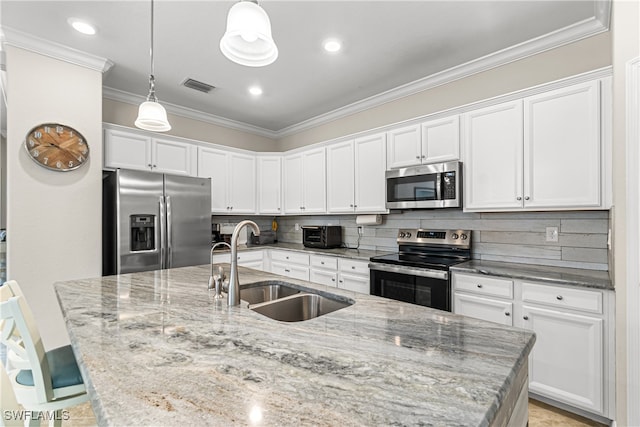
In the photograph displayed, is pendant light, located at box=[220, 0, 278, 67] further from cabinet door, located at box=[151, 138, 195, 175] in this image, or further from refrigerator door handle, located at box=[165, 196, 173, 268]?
cabinet door, located at box=[151, 138, 195, 175]

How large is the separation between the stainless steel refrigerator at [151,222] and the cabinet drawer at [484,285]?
2.67 m

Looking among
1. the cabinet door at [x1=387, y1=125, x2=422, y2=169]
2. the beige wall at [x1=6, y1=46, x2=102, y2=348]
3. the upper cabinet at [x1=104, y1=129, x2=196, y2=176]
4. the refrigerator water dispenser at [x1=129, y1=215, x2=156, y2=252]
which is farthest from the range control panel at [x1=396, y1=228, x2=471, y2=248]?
the beige wall at [x1=6, y1=46, x2=102, y2=348]

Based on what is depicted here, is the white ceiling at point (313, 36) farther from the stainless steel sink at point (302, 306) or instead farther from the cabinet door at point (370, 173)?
the stainless steel sink at point (302, 306)

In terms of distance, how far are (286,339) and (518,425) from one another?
2.62 feet

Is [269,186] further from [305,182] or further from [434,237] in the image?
[434,237]

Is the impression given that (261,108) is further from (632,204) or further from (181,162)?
(632,204)

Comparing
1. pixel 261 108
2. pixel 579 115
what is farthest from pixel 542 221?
pixel 261 108

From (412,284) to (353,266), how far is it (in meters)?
0.77

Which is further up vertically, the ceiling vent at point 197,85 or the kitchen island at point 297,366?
the ceiling vent at point 197,85

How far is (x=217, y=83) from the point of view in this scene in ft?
11.2

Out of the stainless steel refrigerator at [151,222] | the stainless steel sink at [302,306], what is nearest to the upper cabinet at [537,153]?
the stainless steel sink at [302,306]

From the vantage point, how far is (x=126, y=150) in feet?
10.9

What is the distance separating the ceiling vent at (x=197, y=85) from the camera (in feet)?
11.0

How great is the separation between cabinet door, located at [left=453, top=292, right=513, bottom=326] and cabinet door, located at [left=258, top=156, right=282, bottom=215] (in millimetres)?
2838
